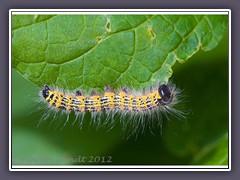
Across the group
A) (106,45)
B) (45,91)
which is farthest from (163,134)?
(45,91)

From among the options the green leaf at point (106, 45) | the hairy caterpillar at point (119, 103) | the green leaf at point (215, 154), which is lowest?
the green leaf at point (215, 154)

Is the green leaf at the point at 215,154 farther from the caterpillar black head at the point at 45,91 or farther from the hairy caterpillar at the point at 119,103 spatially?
the caterpillar black head at the point at 45,91

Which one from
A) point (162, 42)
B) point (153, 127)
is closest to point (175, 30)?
point (162, 42)

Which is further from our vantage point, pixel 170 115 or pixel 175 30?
pixel 170 115

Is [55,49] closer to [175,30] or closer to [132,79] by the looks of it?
[132,79]

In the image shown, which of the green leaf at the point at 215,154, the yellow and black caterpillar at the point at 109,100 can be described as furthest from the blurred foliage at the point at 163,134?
the yellow and black caterpillar at the point at 109,100

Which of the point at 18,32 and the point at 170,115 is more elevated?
the point at 18,32

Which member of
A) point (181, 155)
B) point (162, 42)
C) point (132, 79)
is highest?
point (162, 42)

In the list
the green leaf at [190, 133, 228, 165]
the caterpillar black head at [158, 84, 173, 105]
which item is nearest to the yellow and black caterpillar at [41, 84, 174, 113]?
the caterpillar black head at [158, 84, 173, 105]
